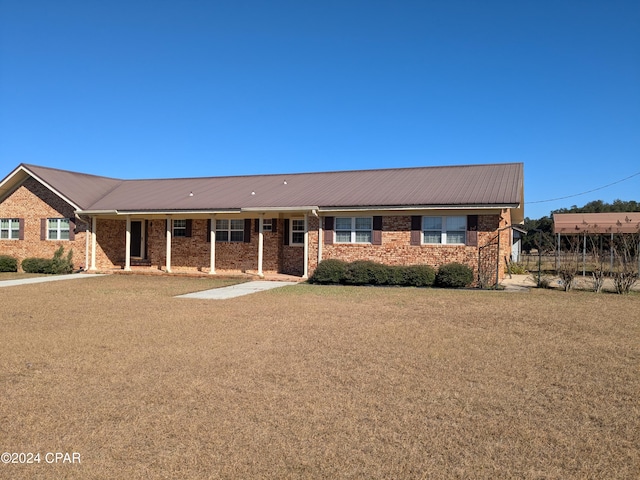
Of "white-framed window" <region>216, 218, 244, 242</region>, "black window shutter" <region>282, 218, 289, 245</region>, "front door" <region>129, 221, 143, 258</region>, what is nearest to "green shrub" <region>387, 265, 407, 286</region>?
"black window shutter" <region>282, 218, 289, 245</region>

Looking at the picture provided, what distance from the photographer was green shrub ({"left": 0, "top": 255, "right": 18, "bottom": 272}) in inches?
930

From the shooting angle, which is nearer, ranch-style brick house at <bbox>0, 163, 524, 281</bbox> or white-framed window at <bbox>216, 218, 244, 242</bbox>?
ranch-style brick house at <bbox>0, 163, 524, 281</bbox>

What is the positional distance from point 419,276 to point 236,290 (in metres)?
6.19

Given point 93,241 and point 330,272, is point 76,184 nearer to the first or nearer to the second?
point 93,241

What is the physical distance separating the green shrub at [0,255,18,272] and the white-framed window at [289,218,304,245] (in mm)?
13280

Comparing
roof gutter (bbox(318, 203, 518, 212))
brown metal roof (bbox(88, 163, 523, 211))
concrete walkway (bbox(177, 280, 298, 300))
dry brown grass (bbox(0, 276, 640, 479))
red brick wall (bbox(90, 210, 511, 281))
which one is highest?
brown metal roof (bbox(88, 163, 523, 211))

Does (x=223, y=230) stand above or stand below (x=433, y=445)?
above

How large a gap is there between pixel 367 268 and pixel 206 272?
7.74 m

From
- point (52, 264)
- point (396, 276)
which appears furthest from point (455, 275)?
point (52, 264)

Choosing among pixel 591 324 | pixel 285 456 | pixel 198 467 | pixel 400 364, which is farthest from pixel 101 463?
pixel 591 324

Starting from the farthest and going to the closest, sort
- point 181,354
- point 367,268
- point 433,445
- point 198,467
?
point 367,268, point 181,354, point 433,445, point 198,467

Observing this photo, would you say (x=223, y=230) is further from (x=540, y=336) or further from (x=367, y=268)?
(x=540, y=336)

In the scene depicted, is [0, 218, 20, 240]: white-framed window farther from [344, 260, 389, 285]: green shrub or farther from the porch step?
[344, 260, 389, 285]: green shrub

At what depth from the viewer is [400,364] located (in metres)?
6.83
